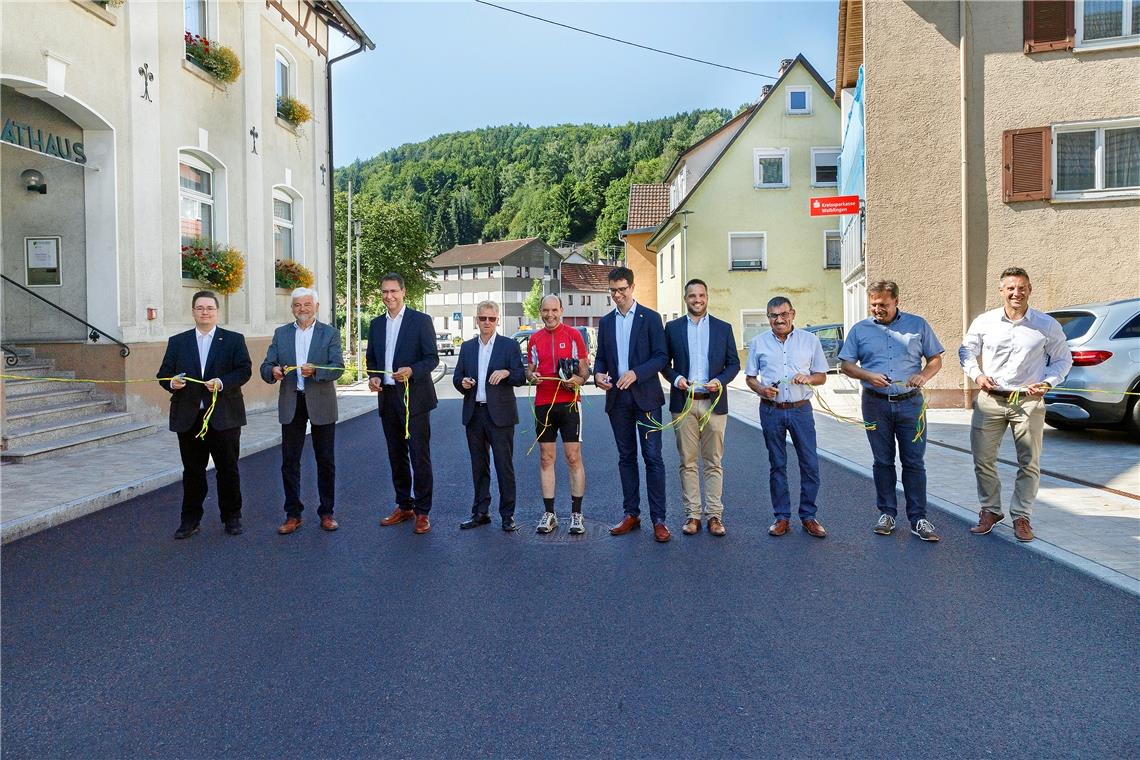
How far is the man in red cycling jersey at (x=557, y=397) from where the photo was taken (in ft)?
22.5

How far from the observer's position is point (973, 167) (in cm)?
1634

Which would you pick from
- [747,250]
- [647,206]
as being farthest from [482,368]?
[647,206]

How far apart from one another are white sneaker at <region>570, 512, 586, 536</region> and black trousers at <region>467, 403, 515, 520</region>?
1.75 feet

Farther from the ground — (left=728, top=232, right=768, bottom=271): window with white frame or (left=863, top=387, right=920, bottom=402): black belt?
(left=728, top=232, right=768, bottom=271): window with white frame

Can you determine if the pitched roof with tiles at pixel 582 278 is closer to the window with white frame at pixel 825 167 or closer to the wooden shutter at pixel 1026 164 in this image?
the window with white frame at pixel 825 167

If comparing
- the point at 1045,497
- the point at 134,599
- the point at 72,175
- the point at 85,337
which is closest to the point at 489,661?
the point at 134,599

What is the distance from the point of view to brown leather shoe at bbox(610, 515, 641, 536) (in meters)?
6.83

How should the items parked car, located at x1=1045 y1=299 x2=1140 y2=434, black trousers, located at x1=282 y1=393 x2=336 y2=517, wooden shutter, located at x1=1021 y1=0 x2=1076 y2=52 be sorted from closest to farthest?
black trousers, located at x1=282 y1=393 x2=336 y2=517
parked car, located at x1=1045 y1=299 x2=1140 y2=434
wooden shutter, located at x1=1021 y1=0 x2=1076 y2=52

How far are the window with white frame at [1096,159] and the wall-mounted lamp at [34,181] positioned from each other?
16.3 m

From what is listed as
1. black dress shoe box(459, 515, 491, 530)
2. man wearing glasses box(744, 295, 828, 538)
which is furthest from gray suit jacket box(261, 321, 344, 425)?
man wearing glasses box(744, 295, 828, 538)

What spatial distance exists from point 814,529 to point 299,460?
4036 millimetres

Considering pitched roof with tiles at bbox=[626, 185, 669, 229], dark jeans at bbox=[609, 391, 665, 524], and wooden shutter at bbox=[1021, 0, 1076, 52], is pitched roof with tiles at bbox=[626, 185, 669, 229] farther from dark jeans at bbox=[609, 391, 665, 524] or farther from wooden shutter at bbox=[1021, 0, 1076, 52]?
dark jeans at bbox=[609, 391, 665, 524]

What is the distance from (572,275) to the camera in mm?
94250

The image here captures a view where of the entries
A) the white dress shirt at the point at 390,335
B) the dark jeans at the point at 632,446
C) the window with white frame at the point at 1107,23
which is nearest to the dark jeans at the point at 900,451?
the dark jeans at the point at 632,446
